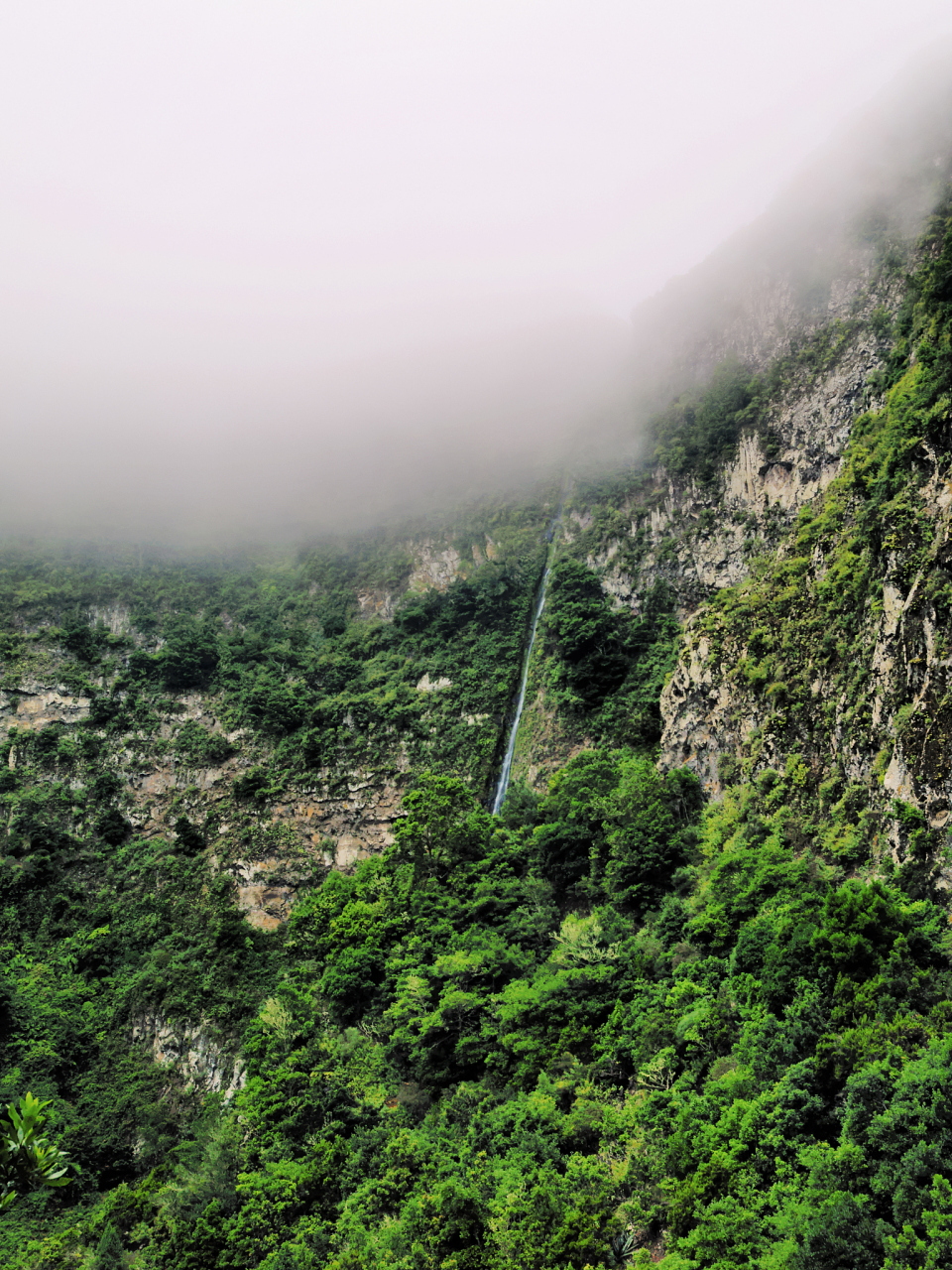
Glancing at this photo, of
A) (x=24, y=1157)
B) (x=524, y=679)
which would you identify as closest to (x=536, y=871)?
(x=524, y=679)

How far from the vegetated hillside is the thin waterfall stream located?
92 cm

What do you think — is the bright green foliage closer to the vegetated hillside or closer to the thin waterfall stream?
the vegetated hillside

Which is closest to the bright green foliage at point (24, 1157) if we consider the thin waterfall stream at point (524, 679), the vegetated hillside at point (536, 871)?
the vegetated hillside at point (536, 871)

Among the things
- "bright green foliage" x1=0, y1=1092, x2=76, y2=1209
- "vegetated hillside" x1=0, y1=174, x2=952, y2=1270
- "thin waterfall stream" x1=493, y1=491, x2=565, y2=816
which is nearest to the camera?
"bright green foliage" x1=0, y1=1092, x2=76, y2=1209

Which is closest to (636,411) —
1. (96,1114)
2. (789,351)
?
(789,351)

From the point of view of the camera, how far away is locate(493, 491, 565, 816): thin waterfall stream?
45.2 meters

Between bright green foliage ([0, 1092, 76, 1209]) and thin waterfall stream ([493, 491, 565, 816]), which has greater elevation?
bright green foliage ([0, 1092, 76, 1209])

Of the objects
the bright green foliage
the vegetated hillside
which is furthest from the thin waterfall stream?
the bright green foliage

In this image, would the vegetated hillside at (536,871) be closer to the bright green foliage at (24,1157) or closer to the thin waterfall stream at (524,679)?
the thin waterfall stream at (524,679)

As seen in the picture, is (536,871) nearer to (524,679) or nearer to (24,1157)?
(524,679)

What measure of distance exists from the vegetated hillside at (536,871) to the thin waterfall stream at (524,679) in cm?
92

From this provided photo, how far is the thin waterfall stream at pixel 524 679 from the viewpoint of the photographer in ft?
148

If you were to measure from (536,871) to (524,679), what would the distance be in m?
19.3

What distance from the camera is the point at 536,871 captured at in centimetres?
3222
